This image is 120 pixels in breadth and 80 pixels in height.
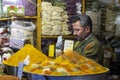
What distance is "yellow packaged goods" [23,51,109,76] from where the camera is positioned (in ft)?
6.94

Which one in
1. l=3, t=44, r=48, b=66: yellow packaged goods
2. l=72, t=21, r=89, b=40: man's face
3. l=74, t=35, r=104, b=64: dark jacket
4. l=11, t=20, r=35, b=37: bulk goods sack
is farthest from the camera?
l=11, t=20, r=35, b=37: bulk goods sack

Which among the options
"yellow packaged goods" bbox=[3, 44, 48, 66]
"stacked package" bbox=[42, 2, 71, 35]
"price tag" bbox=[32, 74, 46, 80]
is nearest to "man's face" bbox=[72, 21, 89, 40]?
"yellow packaged goods" bbox=[3, 44, 48, 66]

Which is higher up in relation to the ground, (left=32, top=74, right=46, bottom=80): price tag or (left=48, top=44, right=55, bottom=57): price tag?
(left=32, top=74, right=46, bottom=80): price tag

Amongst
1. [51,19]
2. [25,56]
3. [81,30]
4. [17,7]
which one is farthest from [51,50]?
[25,56]

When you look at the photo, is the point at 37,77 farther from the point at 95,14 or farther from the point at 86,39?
the point at 95,14

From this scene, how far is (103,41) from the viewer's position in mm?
4801

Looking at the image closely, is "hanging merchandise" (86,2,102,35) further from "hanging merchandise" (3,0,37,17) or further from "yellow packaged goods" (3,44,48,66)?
"yellow packaged goods" (3,44,48,66)

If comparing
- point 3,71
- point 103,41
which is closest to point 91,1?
point 103,41

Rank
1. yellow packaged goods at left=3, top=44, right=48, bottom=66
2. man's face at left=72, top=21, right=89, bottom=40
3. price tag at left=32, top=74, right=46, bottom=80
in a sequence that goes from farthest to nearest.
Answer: man's face at left=72, top=21, right=89, bottom=40
yellow packaged goods at left=3, top=44, right=48, bottom=66
price tag at left=32, top=74, right=46, bottom=80

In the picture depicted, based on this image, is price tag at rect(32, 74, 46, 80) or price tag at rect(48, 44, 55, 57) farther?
price tag at rect(48, 44, 55, 57)

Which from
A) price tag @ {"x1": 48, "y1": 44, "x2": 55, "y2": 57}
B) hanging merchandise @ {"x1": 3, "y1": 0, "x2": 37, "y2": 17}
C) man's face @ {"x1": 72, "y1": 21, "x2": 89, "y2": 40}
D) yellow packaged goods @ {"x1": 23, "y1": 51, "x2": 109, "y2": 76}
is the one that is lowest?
price tag @ {"x1": 48, "y1": 44, "x2": 55, "y2": 57}

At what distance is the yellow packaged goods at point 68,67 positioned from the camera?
2.12 m

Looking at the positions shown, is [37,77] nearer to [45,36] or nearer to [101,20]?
[45,36]

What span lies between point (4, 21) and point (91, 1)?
4.01 feet
